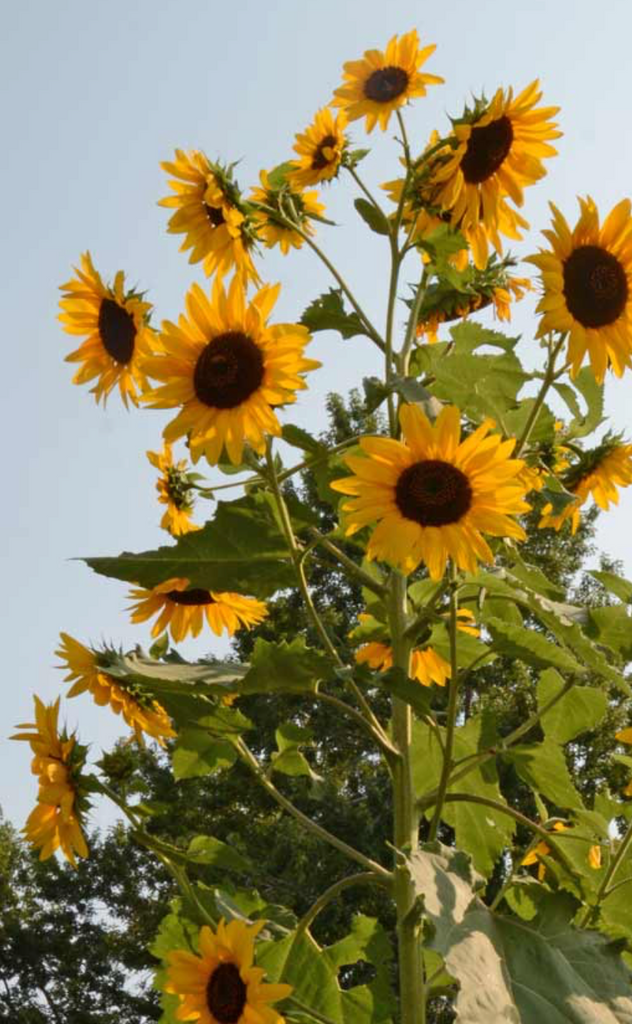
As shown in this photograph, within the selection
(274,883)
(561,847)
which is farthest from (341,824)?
(561,847)

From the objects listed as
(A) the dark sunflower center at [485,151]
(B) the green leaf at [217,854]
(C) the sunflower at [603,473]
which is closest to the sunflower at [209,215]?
(A) the dark sunflower center at [485,151]

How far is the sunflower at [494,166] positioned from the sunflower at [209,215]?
427mm

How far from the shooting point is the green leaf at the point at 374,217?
3000 millimetres

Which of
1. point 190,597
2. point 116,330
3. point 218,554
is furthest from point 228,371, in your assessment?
point 190,597

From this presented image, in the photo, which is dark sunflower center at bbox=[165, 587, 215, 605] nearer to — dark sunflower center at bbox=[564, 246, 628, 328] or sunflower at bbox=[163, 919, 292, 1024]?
sunflower at bbox=[163, 919, 292, 1024]

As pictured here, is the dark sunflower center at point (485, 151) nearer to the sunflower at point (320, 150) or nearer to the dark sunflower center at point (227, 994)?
the sunflower at point (320, 150)

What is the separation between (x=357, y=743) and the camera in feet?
50.1

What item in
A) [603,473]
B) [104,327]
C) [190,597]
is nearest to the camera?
[104,327]

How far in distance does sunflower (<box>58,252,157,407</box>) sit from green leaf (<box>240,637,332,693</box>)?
61 cm

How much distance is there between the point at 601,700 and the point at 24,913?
58.7 ft

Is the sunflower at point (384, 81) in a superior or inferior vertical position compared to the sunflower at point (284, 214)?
superior

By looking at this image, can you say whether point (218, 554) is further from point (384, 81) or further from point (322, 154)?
point (384, 81)

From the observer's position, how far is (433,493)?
241 centimetres

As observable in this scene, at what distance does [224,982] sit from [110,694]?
672 mm
